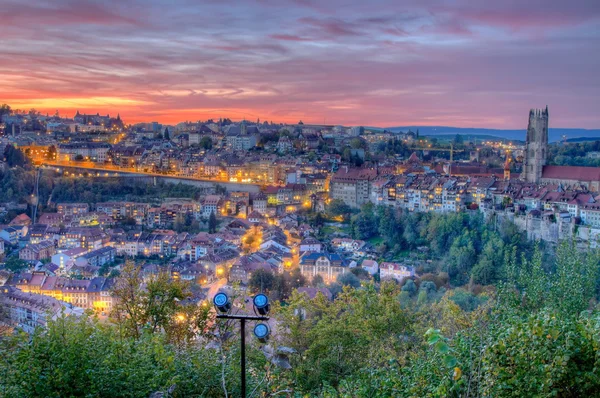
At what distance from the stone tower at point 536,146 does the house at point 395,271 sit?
10039 millimetres

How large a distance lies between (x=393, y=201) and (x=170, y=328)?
722 inches

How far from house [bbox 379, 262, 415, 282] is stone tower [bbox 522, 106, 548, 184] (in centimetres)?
1004

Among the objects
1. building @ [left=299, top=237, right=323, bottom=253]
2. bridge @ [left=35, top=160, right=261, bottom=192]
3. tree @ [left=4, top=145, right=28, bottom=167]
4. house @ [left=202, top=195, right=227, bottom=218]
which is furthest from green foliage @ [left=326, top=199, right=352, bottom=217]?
tree @ [left=4, top=145, right=28, bottom=167]

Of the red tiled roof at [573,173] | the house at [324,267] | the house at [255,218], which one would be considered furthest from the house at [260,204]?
the red tiled roof at [573,173]

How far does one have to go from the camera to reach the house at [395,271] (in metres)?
15.2

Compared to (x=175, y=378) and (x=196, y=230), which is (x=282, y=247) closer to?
(x=196, y=230)

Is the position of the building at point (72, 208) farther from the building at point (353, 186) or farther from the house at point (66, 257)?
the building at point (353, 186)

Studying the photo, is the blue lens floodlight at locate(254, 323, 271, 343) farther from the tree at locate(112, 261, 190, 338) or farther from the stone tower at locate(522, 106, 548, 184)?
the stone tower at locate(522, 106, 548, 184)

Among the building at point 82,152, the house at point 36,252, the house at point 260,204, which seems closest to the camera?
the house at point 36,252

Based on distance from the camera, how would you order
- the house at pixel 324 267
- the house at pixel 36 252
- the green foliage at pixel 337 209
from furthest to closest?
the green foliage at pixel 337 209, the house at pixel 36 252, the house at pixel 324 267

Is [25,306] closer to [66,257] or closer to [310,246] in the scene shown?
[66,257]

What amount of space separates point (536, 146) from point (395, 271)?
1118cm

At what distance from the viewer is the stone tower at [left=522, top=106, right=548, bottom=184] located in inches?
898

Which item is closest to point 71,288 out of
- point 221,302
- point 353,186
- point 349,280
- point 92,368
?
point 349,280
